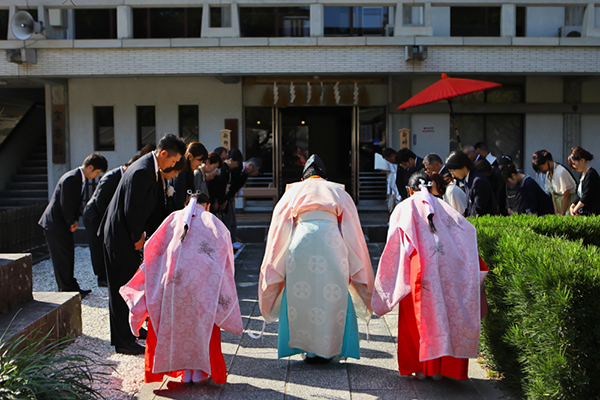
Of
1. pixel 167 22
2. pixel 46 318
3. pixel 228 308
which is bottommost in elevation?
pixel 46 318

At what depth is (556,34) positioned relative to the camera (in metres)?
12.9

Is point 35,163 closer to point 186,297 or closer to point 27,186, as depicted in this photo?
point 27,186

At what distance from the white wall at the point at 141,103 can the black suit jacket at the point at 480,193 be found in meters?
8.12

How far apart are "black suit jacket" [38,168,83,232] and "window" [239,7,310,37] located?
8.05 m

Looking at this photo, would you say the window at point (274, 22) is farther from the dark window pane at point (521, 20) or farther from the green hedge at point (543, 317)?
the green hedge at point (543, 317)

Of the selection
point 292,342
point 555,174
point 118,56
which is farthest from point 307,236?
point 118,56

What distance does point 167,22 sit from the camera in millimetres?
13070

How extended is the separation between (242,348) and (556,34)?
39.4ft

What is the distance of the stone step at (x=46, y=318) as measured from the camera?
12.2 ft

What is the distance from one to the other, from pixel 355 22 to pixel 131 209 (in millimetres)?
10070

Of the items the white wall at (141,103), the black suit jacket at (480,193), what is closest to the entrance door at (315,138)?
the white wall at (141,103)

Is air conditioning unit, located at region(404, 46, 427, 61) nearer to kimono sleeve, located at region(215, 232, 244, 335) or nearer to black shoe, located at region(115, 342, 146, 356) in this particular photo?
kimono sleeve, located at region(215, 232, 244, 335)

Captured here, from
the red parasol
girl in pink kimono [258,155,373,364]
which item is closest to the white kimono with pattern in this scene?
girl in pink kimono [258,155,373,364]

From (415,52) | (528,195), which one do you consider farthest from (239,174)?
(415,52)
